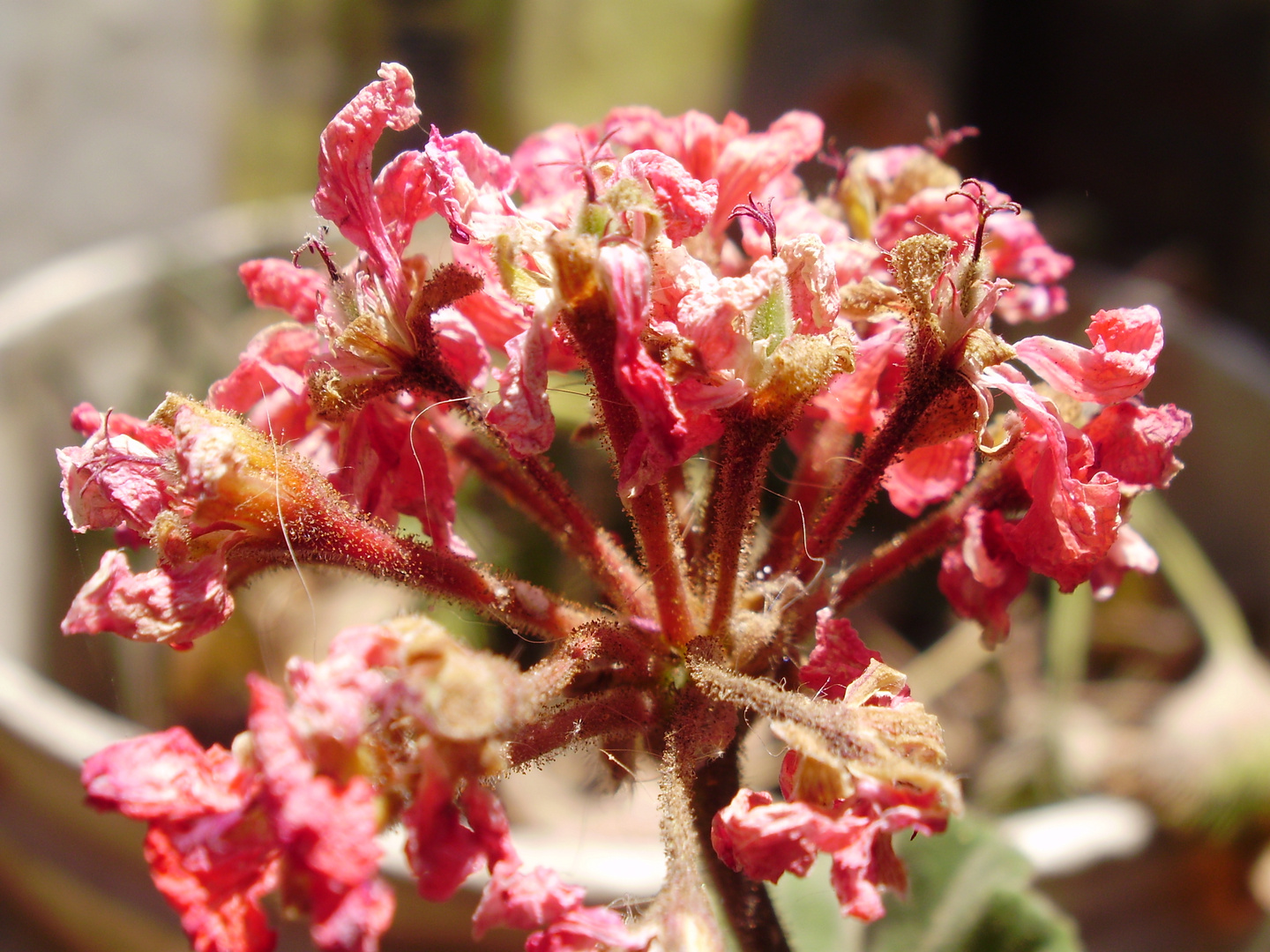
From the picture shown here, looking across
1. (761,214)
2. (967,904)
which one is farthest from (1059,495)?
(967,904)

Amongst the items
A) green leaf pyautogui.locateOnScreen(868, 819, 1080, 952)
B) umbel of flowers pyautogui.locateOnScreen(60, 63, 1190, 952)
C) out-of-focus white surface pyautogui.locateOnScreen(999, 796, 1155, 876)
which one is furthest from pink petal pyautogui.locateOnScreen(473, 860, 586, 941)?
out-of-focus white surface pyautogui.locateOnScreen(999, 796, 1155, 876)

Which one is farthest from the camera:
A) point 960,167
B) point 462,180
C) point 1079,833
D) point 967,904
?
point 960,167

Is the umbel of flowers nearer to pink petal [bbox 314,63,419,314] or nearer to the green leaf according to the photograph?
pink petal [bbox 314,63,419,314]

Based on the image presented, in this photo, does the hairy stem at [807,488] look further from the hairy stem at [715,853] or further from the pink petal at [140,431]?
the pink petal at [140,431]

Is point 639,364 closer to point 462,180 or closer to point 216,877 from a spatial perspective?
point 462,180

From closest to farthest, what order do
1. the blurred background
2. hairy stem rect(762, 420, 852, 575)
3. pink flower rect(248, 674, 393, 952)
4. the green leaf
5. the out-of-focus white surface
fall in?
pink flower rect(248, 674, 393, 952) → hairy stem rect(762, 420, 852, 575) → the green leaf → the out-of-focus white surface → the blurred background

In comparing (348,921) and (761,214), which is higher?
(761,214)

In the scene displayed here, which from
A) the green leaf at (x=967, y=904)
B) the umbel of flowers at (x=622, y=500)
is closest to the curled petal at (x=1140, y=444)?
the umbel of flowers at (x=622, y=500)
